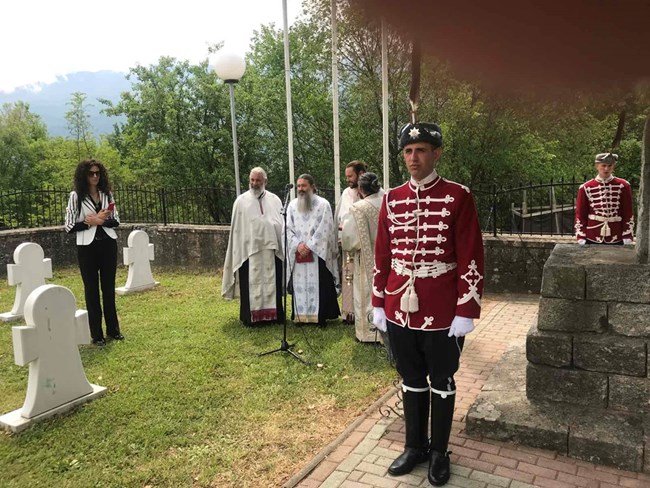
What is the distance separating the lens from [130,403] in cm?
448

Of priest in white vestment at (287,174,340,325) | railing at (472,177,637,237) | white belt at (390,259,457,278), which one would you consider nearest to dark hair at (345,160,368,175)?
priest in white vestment at (287,174,340,325)

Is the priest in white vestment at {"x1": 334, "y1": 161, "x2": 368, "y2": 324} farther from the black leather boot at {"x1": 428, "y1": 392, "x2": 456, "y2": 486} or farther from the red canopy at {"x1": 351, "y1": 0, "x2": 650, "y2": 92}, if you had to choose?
the red canopy at {"x1": 351, "y1": 0, "x2": 650, "y2": 92}

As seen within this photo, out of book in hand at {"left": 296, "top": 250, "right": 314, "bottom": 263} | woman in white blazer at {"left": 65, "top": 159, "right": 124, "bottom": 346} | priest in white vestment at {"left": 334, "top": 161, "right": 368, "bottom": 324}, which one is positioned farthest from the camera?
book in hand at {"left": 296, "top": 250, "right": 314, "bottom": 263}

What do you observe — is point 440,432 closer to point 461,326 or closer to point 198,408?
point 461,326

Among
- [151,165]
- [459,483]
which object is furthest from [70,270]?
[151,165]

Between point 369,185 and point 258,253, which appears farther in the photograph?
point 258,253

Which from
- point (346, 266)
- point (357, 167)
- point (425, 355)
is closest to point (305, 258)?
point (346, 266)

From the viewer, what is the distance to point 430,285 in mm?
3115

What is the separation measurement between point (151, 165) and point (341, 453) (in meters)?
20.9

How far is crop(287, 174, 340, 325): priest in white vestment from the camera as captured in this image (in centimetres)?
662

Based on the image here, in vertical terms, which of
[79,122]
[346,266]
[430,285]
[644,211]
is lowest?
[346,266]

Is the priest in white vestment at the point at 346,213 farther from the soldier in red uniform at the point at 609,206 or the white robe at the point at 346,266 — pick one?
the soldier in red uniform at the point at 609,206

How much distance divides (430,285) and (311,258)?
367cm

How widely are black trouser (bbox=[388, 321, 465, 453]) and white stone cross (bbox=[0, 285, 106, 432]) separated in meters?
2.82
